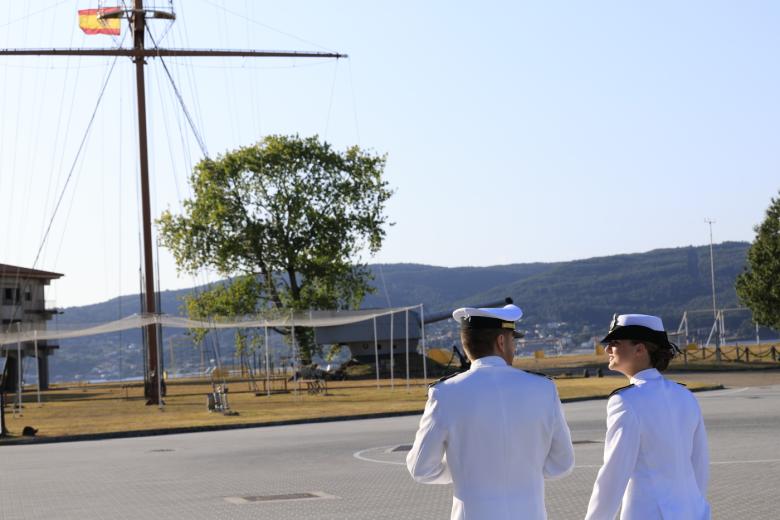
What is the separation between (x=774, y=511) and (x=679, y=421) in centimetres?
695

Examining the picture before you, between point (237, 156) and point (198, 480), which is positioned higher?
point (237, 156)

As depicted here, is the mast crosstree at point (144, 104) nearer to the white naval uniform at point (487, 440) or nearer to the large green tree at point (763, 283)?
the large green tree at point (763, 283)

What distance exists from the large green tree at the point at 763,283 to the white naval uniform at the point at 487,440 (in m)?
64.7

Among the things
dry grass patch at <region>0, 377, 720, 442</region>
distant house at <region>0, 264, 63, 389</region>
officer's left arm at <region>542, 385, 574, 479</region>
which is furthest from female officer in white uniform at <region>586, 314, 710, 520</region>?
distant house at <region>0, 264, 63, 389</region>

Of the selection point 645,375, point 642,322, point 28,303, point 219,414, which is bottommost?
point 219,414

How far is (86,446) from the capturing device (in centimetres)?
2775

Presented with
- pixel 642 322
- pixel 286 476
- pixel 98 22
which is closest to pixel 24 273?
pixel 98 22

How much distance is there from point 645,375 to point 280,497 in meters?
9.87

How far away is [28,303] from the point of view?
89.4m

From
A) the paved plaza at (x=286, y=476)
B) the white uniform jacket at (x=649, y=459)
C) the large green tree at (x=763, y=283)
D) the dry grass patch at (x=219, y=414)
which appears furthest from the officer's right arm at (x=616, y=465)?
the large green tree at (x=763, y=283)

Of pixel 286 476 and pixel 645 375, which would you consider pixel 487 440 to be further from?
pixel 286 476

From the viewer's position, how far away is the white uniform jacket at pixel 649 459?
18.2ft

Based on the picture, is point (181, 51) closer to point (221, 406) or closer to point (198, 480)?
point (221, 406)

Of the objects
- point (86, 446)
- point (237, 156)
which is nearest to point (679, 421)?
point (86, 446)
